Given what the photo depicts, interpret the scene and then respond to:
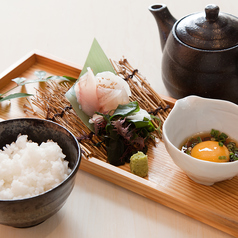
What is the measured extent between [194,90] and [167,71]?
0.15m

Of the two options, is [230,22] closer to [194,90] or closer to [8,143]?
[194,90]

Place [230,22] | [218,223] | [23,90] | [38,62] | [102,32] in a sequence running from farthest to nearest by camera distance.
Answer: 1. [102,32]
2. [38,62]
3. [23,90]
4. [230,22]
5. [218,223]

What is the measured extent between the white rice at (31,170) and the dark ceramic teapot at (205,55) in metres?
0.62

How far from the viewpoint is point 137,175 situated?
1266mm

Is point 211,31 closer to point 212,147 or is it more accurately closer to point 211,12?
point 211,12

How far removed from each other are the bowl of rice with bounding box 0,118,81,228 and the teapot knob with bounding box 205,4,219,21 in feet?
2.40

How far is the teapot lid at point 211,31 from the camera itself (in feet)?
4.63

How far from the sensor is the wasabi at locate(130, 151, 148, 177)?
124cm

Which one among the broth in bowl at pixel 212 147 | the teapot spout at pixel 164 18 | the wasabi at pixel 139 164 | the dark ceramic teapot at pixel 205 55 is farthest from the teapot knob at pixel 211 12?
the wasabi at pixel 139 164

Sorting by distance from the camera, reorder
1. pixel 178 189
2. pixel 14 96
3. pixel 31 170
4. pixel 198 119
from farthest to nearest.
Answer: pixel 14 96
pixel 198 119
pixel 178 189
pixel 31 170

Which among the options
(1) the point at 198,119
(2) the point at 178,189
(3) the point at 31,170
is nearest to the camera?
(3) the point at 31,170

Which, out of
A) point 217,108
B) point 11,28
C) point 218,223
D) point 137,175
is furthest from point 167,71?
point 11,28

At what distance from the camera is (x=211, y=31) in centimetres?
142

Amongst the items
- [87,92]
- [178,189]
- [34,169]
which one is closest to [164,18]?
[87,92]
